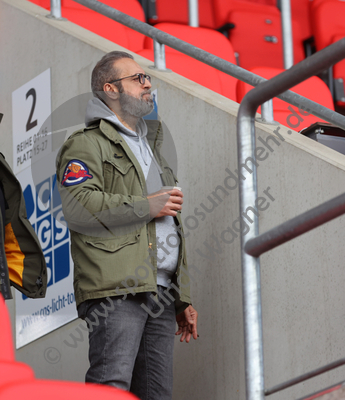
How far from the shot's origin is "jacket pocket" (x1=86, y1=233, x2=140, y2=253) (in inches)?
67.3

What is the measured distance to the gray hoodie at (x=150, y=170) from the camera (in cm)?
181

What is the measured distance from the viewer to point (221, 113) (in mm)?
2279

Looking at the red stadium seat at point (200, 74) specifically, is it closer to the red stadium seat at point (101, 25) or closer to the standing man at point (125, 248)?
the red stadium seat at point (101, 25)

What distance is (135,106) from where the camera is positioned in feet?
6.50

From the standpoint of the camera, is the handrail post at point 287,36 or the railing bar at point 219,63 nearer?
the railing bar at point 219,63

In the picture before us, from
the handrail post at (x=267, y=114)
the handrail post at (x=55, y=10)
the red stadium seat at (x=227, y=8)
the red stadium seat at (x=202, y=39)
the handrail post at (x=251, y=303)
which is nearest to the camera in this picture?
the handrail post at (x=251, y=303)

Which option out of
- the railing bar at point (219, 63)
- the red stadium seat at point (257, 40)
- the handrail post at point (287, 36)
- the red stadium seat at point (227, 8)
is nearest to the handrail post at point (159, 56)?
the railing bar at point (219, 63)

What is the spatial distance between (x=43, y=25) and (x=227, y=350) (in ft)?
6.25

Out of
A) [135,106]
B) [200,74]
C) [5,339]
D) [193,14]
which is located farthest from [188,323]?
[193,14]

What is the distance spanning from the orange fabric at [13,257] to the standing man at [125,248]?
167 mm

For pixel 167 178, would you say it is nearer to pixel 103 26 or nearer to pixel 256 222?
pixel 256 222

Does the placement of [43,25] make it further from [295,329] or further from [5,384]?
[5,384]

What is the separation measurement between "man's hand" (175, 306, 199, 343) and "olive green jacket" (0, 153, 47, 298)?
0.52 meters

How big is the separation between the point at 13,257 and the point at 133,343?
1.29 feet
